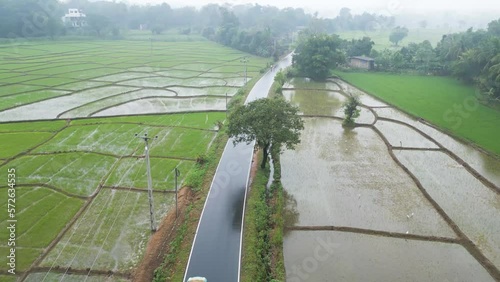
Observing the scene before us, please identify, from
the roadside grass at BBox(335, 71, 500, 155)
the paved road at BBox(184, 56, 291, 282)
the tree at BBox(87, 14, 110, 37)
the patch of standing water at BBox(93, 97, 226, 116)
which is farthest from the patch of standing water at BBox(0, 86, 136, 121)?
the tree at BBox(87, 14, 110, 37)

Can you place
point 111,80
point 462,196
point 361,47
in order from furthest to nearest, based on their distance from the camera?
point 361,47 → point 111,80 → point 462,196

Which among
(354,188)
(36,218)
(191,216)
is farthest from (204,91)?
(36,218)

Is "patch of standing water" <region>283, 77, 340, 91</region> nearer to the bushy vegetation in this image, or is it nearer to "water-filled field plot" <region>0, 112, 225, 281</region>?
the bushy vegetation

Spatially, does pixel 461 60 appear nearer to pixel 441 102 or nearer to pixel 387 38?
pixel 441 102

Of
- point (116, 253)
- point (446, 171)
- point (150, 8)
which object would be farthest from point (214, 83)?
point (150, 8)

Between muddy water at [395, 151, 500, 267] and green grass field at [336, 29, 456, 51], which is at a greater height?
green grass field at [336, 29, 456, 51]

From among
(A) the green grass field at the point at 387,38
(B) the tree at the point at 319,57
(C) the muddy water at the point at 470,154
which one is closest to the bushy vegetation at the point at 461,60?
(B) the tree at the point at 319,57

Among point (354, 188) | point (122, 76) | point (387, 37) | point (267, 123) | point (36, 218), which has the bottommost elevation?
point (36, 218)
